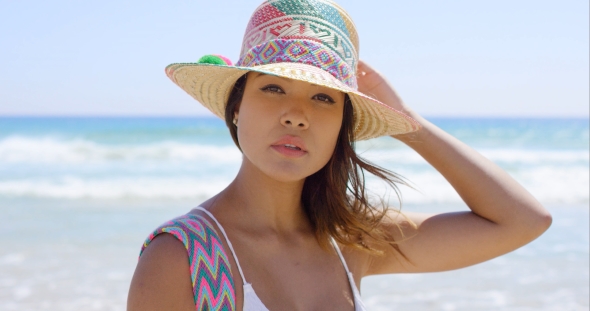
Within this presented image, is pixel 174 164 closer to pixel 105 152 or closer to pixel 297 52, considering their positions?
pixel 105 152

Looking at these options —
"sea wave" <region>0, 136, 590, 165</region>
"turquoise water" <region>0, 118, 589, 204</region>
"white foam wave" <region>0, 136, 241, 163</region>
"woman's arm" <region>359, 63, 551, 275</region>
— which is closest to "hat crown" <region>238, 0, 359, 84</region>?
"woman's arm" <region>359, 63, 551, 275</region>

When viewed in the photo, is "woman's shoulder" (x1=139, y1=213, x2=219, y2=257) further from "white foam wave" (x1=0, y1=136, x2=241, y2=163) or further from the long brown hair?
"white foam wave" (x1=0, y1=136, x2=241, y2=163)

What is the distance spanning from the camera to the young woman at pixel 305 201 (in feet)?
6.23

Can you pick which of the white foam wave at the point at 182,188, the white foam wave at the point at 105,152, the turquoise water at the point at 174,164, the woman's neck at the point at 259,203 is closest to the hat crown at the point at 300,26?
the woman's neck at the point at 259,203

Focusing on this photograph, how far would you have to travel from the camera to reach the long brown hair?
97.6 inches

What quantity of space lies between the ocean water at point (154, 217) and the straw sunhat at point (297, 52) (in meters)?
0.74

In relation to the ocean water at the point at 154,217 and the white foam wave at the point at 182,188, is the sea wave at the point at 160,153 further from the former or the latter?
the white foam wave at the point at 182,188

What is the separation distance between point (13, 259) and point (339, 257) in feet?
17.7

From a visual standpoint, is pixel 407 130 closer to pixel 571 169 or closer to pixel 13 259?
pixel 13 259

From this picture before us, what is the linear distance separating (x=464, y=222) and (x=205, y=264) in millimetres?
1286

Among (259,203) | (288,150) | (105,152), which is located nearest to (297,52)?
(288,150)

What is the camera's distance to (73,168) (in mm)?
16781

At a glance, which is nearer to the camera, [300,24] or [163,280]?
[163,280]

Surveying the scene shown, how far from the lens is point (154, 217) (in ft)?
31.4
